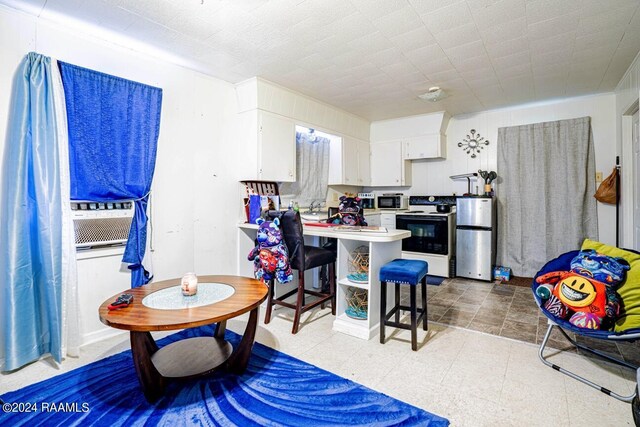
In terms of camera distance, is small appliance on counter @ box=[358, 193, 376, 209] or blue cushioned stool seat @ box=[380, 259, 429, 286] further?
small appliance on counter @ box=[358, 193, 376, 209]

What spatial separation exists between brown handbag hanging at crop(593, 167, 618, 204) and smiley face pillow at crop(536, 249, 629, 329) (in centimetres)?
229

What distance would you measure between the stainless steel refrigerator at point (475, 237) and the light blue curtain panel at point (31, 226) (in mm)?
4427

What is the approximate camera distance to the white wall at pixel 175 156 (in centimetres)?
226

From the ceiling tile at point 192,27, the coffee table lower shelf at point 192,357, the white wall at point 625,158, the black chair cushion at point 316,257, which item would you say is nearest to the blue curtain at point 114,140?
the ceiling tile at point 192,27

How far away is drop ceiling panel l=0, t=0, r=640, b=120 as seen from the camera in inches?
84.5

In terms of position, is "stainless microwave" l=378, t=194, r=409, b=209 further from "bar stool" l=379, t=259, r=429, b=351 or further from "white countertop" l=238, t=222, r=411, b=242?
"bar stool" l=379, t=259, r=429, b=351

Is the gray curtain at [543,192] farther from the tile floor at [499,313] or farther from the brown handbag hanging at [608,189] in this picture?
the tile floor at [499,313]

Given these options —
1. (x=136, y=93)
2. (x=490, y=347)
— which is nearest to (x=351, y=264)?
(x=490, y=347)

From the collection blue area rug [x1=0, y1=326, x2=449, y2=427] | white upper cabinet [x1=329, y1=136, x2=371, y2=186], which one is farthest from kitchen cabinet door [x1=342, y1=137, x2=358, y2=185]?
blue area rug [x1=0, y1=326, x2=449, y2=427]

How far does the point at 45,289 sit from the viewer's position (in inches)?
86.0

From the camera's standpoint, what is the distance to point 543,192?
4344mm

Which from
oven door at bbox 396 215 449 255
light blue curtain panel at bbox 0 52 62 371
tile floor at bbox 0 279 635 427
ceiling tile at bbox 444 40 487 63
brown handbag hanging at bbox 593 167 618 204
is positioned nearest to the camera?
tile floor at bbox 0 279 635 427

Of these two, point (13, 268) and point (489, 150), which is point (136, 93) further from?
point (489, 150)

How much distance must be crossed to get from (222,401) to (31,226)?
1.74m
